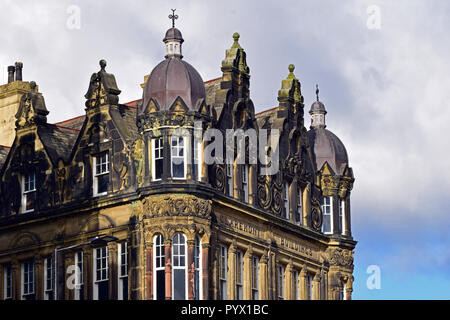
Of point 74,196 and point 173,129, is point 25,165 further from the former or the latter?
point 173,129

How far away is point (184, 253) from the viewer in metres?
95.1

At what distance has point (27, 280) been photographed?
103750mm

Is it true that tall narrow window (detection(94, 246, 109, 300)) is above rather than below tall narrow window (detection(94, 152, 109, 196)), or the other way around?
below

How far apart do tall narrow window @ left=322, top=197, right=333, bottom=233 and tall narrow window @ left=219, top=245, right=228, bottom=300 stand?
12.0 meters

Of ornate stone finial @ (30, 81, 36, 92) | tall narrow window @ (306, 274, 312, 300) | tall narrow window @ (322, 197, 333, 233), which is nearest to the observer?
ornate stone finial @ (30, 81, 36, 92)

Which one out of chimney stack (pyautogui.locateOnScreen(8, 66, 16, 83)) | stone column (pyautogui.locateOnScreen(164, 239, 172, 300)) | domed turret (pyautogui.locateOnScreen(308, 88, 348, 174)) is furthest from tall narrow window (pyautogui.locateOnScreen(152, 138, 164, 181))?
chimney stack (pyautogui.locateOnScreen(8, 66, 16, 83))

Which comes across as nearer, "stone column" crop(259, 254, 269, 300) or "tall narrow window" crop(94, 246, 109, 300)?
"tall narrow window" crop(94, 246, 109, 300)

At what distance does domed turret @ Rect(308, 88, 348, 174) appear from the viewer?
110625 mm

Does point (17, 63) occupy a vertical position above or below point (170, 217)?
above

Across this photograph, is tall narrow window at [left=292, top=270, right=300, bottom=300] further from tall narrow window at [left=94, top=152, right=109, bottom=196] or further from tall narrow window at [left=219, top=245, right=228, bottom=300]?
tall narrow window at [left=94, top=152, right=109, bottom=196]
